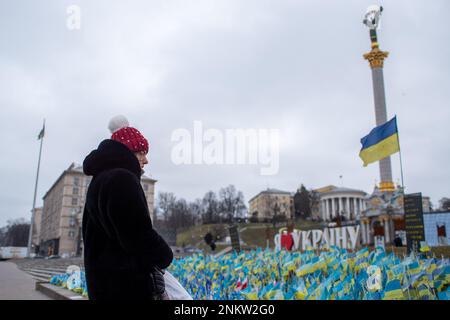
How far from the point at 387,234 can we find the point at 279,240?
53.3 feet

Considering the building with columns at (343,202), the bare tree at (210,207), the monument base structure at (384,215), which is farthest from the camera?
the building with columns at (343,202)

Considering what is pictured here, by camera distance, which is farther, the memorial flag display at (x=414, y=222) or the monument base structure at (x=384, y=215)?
the monument base structure at (x=384, y=215)

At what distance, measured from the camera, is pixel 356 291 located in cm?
407

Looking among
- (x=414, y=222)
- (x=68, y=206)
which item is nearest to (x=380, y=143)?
(x=414, y=222)

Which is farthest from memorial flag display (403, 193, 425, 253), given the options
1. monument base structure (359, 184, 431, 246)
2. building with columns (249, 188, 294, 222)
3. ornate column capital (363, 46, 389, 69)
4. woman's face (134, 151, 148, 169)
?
building with columns (249, 188, 294, 222)

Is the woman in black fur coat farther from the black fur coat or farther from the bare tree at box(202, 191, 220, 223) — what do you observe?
the bare tree at box(202, 191, 220, 223)

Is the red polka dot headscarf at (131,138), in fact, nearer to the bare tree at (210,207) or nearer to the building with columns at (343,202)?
the bare tree at (210,207)

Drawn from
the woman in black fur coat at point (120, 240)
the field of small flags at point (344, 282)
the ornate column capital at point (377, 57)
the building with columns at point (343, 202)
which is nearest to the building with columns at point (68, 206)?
the building with columns at point (343, 202)

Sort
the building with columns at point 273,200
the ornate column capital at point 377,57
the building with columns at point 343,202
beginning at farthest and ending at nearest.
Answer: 1. the building with columns at point 273,200
2. the building with columns at point 343,202
3. the ornate column capital at point 377,57

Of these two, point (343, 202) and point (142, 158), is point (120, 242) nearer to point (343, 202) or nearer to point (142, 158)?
point (142, 158)

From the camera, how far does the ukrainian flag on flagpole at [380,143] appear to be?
1282 centimetres

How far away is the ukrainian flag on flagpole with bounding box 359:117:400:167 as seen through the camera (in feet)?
42.1
